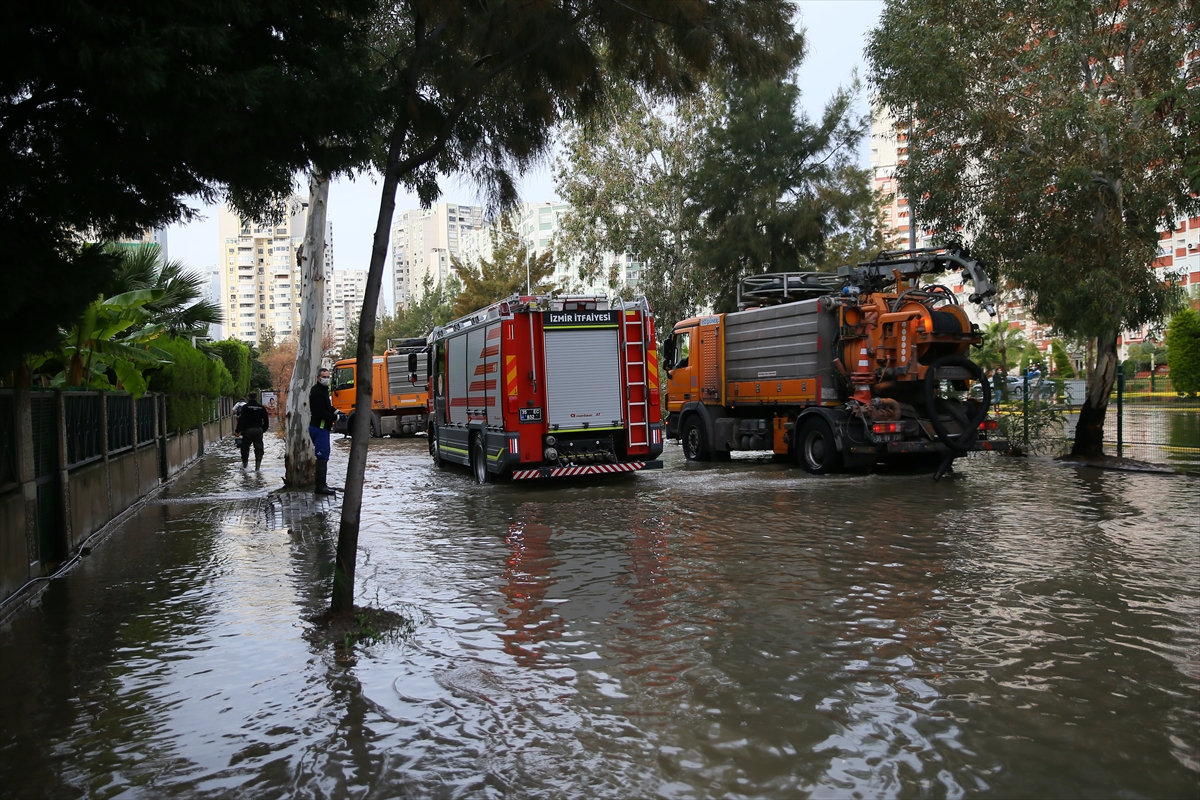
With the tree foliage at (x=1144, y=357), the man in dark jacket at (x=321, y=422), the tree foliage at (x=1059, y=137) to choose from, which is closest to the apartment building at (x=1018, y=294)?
the tree foliage at (x=1144, y=357)

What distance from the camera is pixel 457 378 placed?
59.8ft

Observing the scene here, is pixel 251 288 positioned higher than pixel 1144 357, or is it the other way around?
pixel 251 288

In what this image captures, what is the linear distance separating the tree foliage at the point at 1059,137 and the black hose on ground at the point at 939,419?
1.95 m

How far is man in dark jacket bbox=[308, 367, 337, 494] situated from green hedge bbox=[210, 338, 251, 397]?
2882 cm

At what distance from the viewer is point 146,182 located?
18.9ft

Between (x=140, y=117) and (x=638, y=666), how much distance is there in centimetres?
405

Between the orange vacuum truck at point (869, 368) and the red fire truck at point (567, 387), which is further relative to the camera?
the orange vacuum truck at point (869, 368)

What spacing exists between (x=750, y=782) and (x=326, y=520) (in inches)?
363

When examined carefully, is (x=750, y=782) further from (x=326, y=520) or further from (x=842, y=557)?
(x=326, y=520)

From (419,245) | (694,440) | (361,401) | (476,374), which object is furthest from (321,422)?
(419,245)

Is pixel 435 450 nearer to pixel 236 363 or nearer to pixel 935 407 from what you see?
pixel 935 407

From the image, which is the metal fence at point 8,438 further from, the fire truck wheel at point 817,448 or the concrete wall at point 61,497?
the fire truck wheel at point 817,448

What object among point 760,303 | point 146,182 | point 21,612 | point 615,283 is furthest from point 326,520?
point 615,283

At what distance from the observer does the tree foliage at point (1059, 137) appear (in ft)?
49.6
